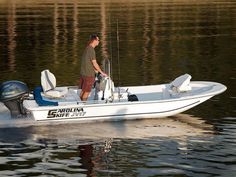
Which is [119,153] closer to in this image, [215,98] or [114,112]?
[114,112]

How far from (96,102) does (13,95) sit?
2.60 metres

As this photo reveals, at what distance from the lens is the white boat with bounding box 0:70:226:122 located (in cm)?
1622

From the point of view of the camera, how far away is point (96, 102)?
16.9 metres

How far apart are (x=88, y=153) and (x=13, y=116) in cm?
361

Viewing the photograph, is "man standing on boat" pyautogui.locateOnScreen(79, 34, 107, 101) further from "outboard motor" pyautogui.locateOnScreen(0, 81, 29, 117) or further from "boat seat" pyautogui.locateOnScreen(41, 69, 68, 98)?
"outboard motor" pyautogui.locateOnScreen(0, 81, 29, 117)

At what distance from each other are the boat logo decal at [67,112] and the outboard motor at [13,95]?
965 millimetres

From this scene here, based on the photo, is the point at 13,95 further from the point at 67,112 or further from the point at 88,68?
the point at 88,68

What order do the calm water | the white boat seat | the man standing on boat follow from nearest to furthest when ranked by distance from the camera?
the calm water → the man standing on boat → the white boat seat

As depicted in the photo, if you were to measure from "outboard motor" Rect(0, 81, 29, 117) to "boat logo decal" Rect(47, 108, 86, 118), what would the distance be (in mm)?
965

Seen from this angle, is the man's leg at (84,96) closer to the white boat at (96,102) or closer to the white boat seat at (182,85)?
the white boat at (96,102)

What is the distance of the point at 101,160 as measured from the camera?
13.4m

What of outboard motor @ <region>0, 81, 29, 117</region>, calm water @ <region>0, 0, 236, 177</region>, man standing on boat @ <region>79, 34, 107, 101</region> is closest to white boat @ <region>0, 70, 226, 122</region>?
outboard motor @ <region>0, 81, 29, 117</region>

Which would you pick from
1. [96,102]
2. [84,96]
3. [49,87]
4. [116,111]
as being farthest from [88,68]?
[116,111]

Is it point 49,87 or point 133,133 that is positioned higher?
point 49,87
